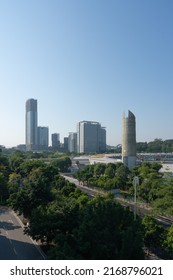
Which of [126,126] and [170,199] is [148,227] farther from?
[126,126]

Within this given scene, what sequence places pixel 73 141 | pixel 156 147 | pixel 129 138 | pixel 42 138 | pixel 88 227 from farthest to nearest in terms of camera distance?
pixel 42 138 < pixel 73 141 < pixel 156 147 < pixel 129 138 < pixel 88 227

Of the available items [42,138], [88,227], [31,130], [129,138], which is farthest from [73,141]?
[88,227]

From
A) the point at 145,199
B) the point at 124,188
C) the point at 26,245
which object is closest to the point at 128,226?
the point at 26,245

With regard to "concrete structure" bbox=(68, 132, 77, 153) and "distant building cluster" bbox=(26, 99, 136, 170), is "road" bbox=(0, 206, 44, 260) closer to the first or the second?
"distant building cluster" bbox=(26, 99, 136, 170)

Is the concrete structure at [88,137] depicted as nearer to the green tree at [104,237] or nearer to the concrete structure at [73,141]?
the concrete structure at [73,141]

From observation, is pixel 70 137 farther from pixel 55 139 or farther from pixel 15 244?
pixel 15 244

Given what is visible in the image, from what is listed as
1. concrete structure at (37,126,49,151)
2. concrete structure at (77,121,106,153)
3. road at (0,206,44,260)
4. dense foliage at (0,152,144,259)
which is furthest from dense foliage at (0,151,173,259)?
concrete structure at (37,126,49,151)
